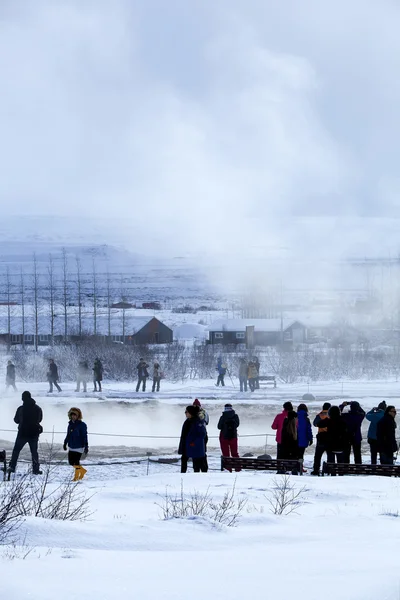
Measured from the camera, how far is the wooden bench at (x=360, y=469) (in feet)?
44.7

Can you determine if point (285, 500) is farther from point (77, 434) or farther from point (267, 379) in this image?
point (267, 379)

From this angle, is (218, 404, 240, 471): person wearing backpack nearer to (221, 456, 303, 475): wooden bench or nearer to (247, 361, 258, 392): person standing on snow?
(221, 456, 303, 475): wooden bench

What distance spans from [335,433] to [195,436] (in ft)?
7.92

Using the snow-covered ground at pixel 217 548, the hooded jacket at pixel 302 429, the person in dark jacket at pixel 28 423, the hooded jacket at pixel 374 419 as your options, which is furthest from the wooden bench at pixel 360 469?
the person in dark jacket at pixel 28 423

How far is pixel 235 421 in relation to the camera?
49.6 ft

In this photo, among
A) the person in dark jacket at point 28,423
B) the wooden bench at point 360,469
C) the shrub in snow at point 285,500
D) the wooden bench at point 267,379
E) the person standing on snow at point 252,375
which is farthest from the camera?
the wooden bench at point 267,379

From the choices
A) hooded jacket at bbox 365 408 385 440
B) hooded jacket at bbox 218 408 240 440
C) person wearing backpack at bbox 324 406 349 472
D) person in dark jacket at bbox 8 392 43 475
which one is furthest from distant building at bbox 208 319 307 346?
person in dark jacket at bbox 8 392 43 475

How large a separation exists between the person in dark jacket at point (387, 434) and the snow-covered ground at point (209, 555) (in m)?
3.70

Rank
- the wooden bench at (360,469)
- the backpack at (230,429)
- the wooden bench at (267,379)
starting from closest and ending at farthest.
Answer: the wooden bench at (360,469), the backpack at (230,429), the wooden bench at (267,379)

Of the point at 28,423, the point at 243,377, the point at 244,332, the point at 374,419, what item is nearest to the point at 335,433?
the point at 374,419

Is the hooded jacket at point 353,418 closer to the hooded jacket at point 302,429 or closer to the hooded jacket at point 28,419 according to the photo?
the hooded jacket at point 302,429

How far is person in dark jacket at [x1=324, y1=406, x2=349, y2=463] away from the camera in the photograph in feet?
46.1

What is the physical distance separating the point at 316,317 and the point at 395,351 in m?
30.4

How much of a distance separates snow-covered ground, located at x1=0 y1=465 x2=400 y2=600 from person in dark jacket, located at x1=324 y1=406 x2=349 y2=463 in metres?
3.43
